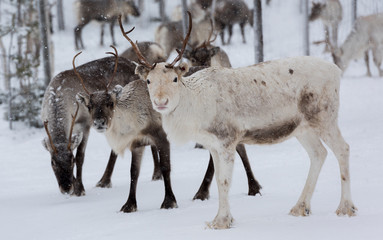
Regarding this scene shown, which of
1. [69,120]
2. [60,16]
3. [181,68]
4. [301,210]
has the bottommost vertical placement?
[301,210]

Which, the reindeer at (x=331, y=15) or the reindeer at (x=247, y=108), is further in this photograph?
the reindeer at (x=331, y=15)

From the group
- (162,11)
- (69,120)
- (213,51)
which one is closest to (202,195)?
(69,120)

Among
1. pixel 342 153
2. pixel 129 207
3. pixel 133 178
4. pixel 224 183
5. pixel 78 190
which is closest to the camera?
pixel 224 183

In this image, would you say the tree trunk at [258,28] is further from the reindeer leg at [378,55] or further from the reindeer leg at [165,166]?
the reindeer leg at [378,55]

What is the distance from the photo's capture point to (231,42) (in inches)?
762

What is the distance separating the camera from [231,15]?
1930 centimetres

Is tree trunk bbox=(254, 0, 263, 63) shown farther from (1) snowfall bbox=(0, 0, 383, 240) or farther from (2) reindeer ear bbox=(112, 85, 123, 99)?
(2) reindeer ear bbox=(112, 85, 123, 99)

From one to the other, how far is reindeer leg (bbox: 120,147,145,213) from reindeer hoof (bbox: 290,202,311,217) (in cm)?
178

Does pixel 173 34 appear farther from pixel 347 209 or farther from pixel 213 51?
pixel 347 209

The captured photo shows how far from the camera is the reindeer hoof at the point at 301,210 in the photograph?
16.9 feet

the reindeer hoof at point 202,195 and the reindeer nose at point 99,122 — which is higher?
the reindeer nose at point 99,122

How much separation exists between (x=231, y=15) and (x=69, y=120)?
12696 mm

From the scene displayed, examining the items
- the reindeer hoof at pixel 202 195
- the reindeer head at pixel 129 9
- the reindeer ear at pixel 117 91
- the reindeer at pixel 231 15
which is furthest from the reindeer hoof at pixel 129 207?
the reindeer head at pixel 129 9

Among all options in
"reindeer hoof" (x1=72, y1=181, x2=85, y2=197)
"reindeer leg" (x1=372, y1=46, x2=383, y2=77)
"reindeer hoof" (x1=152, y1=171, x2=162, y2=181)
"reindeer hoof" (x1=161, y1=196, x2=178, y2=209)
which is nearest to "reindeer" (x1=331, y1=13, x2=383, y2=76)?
"reindeer leg" (x1=372, y1=46, x2=383, y2=77)
